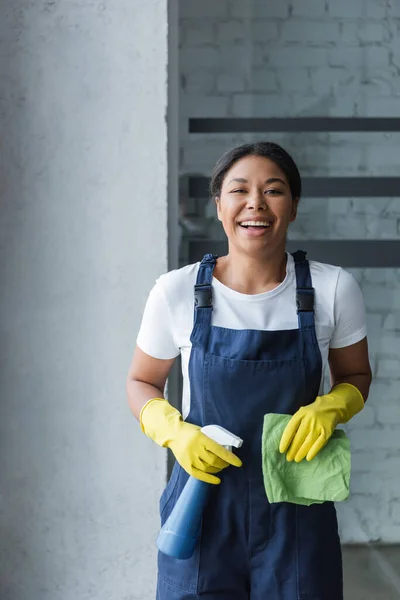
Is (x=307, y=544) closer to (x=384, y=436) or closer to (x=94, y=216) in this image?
(x=384, y=436)

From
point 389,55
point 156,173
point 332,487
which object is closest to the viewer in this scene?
point 332,487

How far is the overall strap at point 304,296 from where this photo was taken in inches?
61.9

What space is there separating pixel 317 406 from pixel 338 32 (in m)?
1.30

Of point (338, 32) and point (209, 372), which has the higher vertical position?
point (338, 32)

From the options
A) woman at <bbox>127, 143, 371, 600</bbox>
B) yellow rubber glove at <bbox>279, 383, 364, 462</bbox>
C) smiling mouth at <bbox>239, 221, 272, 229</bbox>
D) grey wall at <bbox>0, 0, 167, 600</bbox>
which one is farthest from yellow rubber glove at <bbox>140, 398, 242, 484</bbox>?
grey wall at <bbox>0, 0, 167, 600</bbox>

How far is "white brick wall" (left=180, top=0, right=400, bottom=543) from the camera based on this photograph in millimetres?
2307

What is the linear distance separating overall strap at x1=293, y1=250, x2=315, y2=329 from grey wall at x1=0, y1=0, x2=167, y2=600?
2.13 feet

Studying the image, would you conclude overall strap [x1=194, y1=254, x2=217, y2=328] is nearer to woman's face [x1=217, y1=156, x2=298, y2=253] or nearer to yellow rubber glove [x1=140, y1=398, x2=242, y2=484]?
woman's face [x1=217, y1=156, x2=298, y2=253]

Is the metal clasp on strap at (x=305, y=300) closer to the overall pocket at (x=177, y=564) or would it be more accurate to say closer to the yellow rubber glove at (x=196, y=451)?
the yellow rubber glove at (x=196, y=451)

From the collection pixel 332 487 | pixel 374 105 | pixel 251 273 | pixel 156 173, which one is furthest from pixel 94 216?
pixel 332 487

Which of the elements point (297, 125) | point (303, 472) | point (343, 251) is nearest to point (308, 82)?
point (297, 125)

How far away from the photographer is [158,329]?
1656 mm

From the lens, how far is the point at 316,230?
2.34 metres

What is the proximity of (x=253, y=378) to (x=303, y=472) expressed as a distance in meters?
0.21
